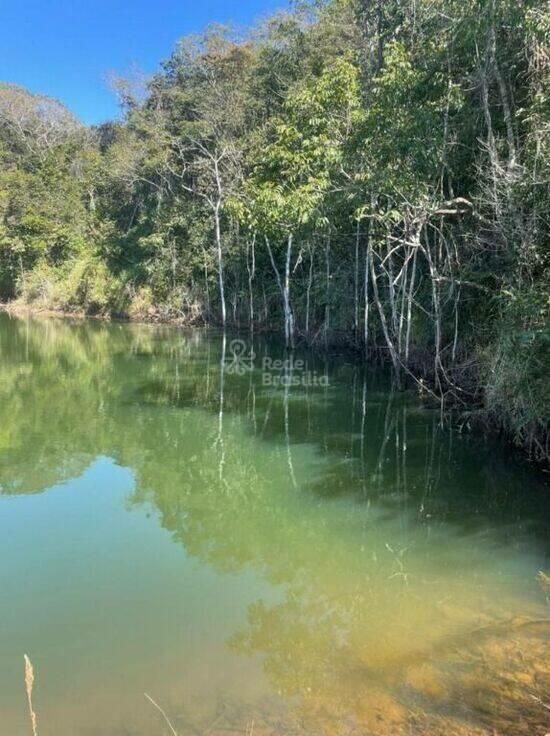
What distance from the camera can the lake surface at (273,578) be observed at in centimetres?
349

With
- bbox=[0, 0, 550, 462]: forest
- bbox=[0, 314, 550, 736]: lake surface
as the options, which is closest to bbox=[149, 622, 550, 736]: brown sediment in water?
bbox=[0, 314, 550, 736]: lake surface

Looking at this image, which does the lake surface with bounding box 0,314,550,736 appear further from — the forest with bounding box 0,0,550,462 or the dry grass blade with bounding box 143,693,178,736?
the forest with bounding box 0,0,550,462

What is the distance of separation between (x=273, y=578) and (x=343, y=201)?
10.2 metres

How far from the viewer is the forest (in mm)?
8492

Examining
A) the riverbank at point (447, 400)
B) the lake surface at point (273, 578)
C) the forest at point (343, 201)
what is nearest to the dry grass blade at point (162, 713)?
the lake surface at point (273, 578)

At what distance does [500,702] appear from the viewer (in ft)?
11.1

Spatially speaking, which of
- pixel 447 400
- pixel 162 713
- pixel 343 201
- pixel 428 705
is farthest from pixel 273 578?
pixel 343 201

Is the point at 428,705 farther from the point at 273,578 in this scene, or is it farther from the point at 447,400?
the point at 447,400

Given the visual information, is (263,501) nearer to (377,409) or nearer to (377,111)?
(377,409)

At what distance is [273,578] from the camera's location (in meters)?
5.19

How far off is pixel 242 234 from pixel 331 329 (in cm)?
795

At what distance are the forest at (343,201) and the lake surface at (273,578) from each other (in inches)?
84.2

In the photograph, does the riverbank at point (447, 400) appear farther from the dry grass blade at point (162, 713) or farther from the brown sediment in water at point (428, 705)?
the dry grass blade at point (162, 713)

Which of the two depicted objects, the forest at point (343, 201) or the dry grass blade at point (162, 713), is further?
the forest at point (343, 201)
